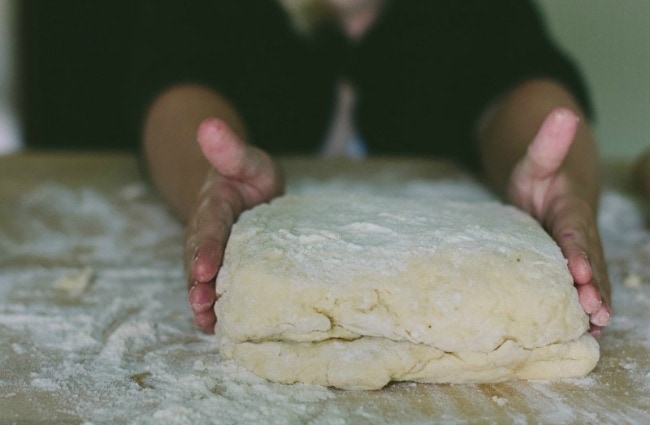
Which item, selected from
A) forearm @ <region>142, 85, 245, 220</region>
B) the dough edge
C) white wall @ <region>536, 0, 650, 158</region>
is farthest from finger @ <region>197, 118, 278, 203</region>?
white wall @ <region>536, 0, 650, 158</region>

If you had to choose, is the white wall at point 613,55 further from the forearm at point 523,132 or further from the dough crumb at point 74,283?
the dough crumb at point 74,283

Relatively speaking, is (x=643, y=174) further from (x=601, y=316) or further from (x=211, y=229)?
(x=211, y=229)

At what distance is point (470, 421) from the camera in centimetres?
76

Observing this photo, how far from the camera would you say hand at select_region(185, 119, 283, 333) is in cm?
90

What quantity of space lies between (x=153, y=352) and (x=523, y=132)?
83cm

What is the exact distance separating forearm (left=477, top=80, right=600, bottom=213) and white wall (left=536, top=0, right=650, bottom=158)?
5.44 ft

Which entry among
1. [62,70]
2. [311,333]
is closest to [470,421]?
[311,333]

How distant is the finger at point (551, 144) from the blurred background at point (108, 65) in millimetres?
2054

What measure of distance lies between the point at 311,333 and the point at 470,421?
7.9 inches

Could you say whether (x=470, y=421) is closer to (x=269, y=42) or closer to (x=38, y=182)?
(x=269, y=42)

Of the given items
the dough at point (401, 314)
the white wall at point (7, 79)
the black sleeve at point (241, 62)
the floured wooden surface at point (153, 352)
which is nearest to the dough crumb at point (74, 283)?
the floured wooden surface at point (153, 352)

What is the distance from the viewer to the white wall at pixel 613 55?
3020mm

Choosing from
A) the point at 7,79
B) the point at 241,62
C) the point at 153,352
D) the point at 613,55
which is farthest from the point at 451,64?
the point at 7,79

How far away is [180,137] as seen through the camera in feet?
4.52
